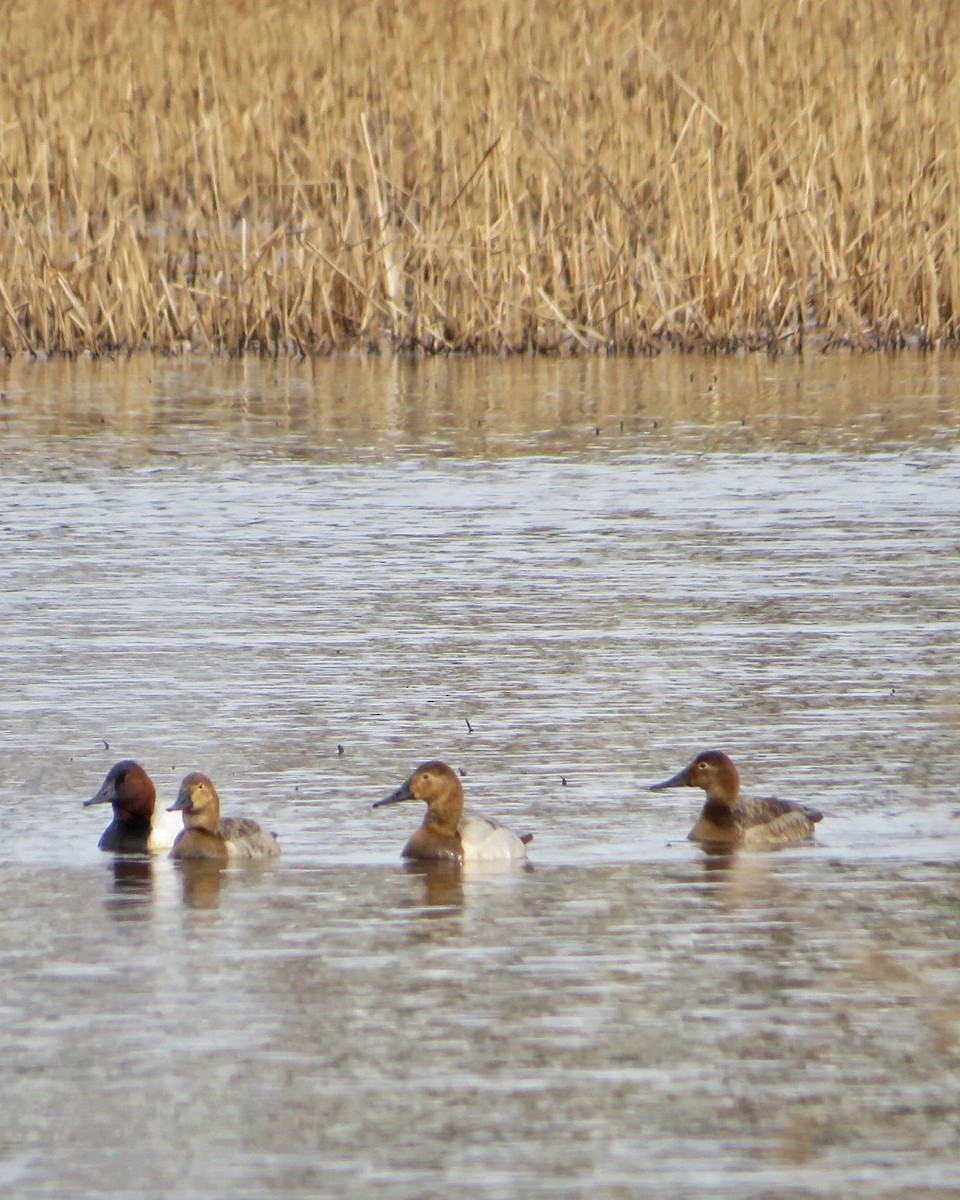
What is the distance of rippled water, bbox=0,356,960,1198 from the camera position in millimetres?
4324

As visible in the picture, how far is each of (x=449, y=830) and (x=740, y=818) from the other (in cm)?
62

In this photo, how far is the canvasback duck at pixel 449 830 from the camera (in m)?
6.08

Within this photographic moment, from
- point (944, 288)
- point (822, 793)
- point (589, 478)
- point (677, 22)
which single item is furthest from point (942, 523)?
point (677, 22)

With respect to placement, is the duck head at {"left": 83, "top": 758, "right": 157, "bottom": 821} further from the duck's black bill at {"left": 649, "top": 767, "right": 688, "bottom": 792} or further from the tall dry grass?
the tall dry grass

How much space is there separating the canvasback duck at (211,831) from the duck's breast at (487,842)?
41cm

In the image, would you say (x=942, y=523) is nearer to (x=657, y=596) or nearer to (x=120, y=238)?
(x=657, y=596)

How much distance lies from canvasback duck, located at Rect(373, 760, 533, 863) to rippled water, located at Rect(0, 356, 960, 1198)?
0.22 feet

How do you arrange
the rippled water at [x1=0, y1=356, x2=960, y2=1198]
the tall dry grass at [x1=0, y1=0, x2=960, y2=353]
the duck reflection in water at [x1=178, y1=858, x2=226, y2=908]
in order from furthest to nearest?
the tall dry grass at [x1=0, y1=0, x2=960, y2=353], the duck reflection in water at [x1=178, y1=858, x2=226, y2=908], the rippled water at [x1=0, y1=356, x2=960, y2=1198]

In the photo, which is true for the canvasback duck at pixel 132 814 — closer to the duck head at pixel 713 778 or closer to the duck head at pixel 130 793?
the duck head at pixel 130 793

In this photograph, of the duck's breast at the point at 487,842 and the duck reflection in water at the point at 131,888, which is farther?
the duck's breast at the point at 487,842

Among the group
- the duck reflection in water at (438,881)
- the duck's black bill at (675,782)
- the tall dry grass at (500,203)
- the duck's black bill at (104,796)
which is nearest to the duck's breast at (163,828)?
the duck's black bill at (104,796)

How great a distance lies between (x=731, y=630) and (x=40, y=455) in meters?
5.69

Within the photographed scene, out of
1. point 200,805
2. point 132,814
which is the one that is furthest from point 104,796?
point 200,805

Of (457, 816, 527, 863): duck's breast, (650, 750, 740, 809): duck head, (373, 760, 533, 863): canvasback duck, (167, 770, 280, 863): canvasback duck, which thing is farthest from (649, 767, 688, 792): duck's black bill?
(167, 770, 280, 863): canvasback duck
